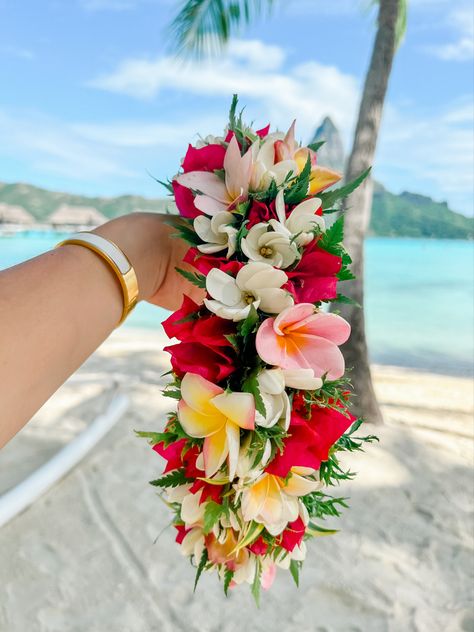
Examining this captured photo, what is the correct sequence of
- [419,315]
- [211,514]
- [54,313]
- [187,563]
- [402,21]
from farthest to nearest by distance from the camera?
[419,315], [402,21], [187,563], [211,514], [54,313]

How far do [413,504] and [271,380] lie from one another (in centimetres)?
254

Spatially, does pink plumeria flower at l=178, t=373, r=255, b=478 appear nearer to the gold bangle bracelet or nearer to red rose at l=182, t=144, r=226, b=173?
the gold bangle bracelet

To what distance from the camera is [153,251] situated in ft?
2.42

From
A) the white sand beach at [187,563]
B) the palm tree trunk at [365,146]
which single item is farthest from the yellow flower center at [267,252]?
the palm tree trunk at [365,146]

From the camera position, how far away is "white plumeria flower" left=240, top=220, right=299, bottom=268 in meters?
0.65

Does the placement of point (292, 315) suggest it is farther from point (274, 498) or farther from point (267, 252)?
point (274, 498)

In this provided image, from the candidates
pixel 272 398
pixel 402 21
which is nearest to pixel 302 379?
pixel 272 398

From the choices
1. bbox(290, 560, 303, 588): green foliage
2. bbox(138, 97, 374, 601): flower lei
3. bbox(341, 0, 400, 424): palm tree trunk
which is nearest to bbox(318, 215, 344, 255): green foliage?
bbox(138, 97, 374, 601): flower lei

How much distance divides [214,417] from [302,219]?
246mm

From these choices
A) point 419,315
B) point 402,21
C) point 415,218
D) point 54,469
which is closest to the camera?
point 54,469

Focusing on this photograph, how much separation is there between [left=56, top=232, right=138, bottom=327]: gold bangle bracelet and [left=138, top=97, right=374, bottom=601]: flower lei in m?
0.06

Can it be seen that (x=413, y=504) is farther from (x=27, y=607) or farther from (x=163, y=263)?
(x=163, y=263)

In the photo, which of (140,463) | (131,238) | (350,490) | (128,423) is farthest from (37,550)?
(131,238)

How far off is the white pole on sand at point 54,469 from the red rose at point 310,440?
7.10ft
